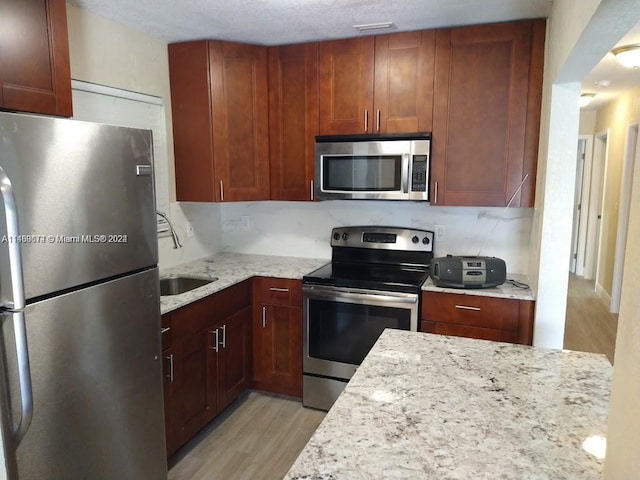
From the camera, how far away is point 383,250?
307 cm

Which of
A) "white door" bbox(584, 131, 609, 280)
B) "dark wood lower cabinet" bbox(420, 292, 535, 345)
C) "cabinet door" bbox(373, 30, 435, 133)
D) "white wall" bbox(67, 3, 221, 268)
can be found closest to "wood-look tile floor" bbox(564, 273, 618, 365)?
"white door" bbox(584, 131, 609, 280)

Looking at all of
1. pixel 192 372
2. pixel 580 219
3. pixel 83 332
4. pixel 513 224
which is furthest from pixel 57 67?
pixel 580 219

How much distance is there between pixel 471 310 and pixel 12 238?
83.3 inches

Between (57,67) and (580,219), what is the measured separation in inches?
263

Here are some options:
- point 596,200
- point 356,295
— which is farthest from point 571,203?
point 596,200

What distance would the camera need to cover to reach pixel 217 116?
278 centimetres

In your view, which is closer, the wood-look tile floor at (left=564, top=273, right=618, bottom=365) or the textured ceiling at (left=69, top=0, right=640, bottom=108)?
the textured ceiling at (left=69, top=0, right=640, bottom=108)

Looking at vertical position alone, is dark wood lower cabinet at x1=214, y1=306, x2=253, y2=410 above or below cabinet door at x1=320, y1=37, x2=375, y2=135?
below

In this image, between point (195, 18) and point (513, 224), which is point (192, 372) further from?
point (513, 224)

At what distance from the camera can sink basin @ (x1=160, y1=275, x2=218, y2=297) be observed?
9.04 ft

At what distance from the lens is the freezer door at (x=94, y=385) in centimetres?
136

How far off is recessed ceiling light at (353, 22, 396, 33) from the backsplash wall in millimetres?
1102

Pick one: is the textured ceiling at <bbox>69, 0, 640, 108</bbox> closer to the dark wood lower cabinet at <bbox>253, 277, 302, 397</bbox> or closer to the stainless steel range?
the stainless steel range

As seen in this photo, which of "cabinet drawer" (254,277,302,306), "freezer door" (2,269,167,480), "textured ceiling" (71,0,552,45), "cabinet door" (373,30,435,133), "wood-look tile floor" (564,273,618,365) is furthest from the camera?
"wood-look tile floor" (564,273,618,365)
